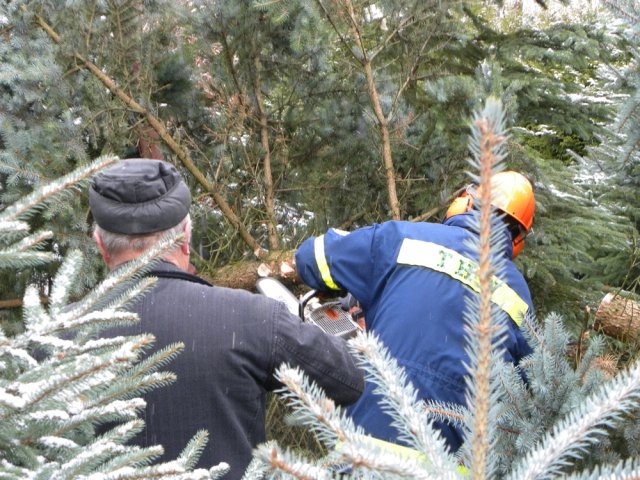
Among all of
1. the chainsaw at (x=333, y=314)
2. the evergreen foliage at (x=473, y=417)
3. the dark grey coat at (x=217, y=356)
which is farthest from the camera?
the chainsaw at (x=333, y=314)

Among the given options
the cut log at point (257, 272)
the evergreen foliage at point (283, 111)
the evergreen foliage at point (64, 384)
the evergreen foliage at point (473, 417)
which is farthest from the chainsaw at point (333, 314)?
the evergreen foliage at point (473, 417)

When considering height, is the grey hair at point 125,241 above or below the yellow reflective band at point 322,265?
above

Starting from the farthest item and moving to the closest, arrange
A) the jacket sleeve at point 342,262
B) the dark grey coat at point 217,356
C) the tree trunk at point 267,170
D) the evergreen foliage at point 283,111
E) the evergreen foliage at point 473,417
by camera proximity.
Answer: the tree trunk at point 267,170, the evergreen foliage at point 283,111, the jacket sleeve at point 342,262, the dark grey coat at point 217,356, the evergreen foliage at point 473,417

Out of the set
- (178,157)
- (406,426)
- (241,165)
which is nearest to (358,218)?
(241,165)

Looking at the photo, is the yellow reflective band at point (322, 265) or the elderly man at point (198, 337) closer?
the elderly man at point (198, 337)

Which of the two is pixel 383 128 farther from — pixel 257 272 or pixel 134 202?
pixel 134 202

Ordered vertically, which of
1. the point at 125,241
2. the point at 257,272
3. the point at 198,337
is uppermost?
the point at 125,241

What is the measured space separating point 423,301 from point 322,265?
0.53m

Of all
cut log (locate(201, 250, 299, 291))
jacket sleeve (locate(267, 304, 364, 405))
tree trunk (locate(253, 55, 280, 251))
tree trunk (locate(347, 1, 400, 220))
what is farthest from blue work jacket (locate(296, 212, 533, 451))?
tree trunk (locate(253, 55, 280, 251))

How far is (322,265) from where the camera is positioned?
316cm

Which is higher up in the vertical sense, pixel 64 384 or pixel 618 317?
pixel 64 384

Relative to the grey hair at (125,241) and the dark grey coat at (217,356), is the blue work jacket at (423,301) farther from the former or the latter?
the grey hair at (125,241)

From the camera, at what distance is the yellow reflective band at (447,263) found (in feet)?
9.09

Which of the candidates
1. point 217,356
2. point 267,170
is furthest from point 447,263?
point 267,170
